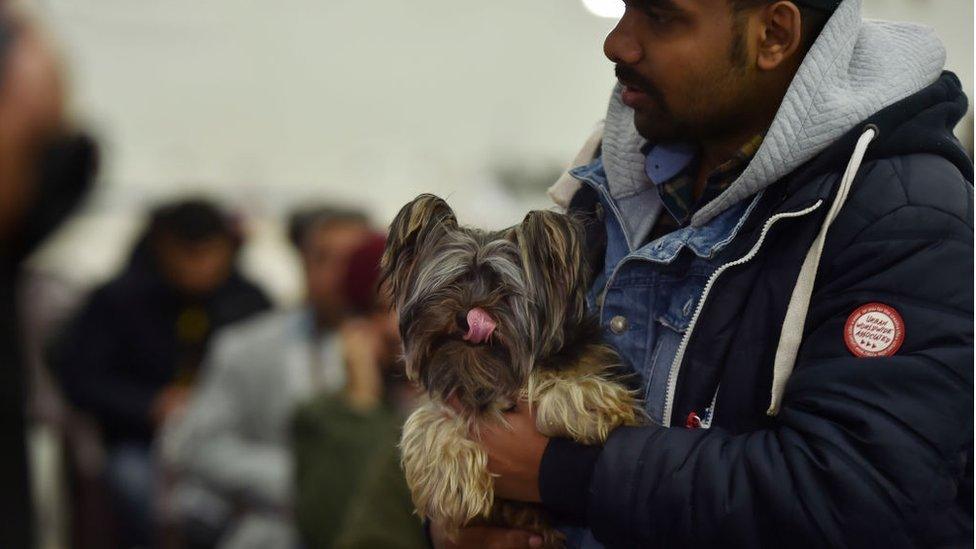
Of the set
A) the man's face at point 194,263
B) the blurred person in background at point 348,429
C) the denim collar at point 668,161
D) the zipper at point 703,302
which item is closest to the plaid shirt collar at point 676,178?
the denim collar at point 668,161

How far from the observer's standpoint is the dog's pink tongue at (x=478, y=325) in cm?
118

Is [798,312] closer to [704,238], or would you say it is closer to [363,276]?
[704,238]

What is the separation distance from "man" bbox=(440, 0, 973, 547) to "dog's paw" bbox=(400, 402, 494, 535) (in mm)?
24

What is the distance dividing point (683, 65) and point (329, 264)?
1.93m

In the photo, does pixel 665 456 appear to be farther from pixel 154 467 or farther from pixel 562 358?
pixel 154 467

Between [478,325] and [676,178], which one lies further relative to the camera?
[676,178]

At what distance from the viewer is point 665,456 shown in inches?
47.9

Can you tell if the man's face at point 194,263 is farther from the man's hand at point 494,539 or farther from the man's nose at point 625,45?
the man's nose at point 625,45

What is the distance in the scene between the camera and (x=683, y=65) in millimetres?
1249

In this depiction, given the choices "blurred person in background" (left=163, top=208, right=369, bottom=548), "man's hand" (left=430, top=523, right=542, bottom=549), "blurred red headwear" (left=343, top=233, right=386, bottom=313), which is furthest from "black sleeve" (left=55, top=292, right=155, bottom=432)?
"man's hand" (left=430, top=523, right=542, bottom=549)

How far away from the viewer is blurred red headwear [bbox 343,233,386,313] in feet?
7.43

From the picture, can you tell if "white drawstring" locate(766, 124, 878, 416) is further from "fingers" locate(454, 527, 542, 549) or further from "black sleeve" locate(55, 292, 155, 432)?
"black sleeve" locate(55, 292, 155, 432)

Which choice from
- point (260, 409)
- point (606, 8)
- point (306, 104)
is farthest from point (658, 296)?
point (306, 104)

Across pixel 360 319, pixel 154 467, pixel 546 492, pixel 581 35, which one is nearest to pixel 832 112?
pixel 546 492
